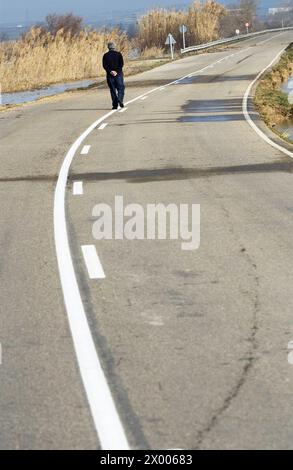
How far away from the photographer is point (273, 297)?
7.07 metres

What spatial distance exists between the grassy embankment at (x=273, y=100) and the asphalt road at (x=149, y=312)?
868cm

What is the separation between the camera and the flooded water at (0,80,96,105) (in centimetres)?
3475

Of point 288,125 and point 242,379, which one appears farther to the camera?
point 288,125

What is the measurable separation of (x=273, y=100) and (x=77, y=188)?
1566 centimetres

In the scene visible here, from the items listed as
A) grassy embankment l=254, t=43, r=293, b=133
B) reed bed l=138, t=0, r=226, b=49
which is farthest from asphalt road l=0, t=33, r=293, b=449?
reed bed l=138, t=0, r=226, b=49

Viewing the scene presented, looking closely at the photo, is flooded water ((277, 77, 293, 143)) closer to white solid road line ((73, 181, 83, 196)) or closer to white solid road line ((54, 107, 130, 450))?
white solid road line ((73, 181, 83, 196))

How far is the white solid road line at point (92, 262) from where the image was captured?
808cm

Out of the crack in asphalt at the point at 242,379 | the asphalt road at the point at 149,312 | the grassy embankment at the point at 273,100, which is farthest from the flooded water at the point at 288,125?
the crack in asphalt at the point at 242,379

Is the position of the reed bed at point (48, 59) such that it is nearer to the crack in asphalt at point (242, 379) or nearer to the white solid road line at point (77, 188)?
the white solid road line at point (77, 188)

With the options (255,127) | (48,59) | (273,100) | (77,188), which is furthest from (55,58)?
(77,188)

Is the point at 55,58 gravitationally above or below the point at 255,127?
below

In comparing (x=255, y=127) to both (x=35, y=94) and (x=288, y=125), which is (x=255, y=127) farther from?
(x=35, y=94)

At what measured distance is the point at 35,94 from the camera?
123ft
